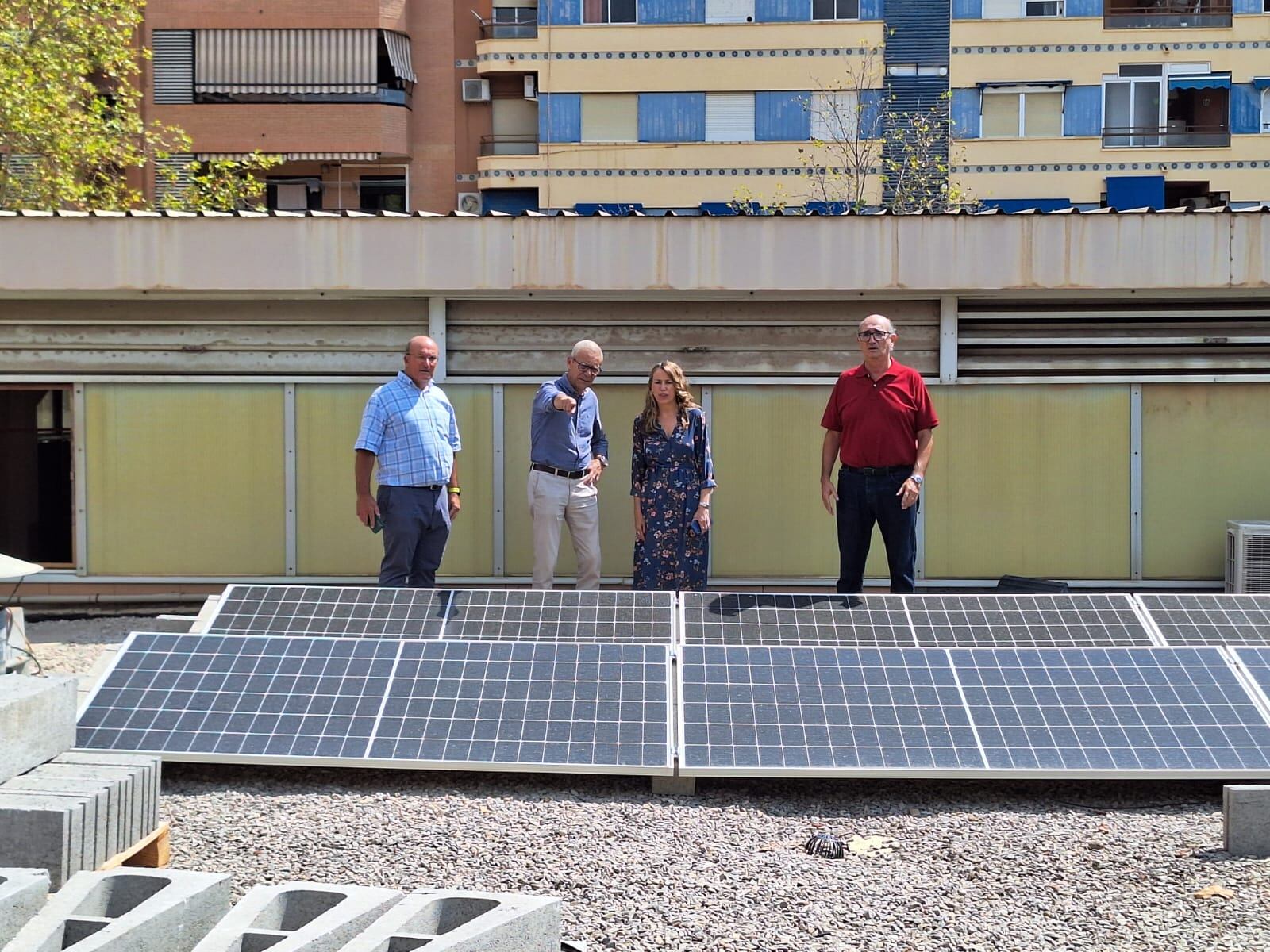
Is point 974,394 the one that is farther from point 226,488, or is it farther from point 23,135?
point 23,135

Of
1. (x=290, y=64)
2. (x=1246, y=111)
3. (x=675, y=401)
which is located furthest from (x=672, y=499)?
(x=1246, y=111)

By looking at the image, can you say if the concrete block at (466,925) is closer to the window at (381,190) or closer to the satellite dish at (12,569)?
the satellite dish at (12,569)

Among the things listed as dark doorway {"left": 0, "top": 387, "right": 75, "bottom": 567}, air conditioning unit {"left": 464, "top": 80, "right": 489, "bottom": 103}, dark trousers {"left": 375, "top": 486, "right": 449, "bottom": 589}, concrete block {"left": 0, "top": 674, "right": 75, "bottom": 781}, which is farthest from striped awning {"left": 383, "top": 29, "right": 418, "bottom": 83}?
concrete block {"left": 0, "top": 674, "right": 75, "bottom": 781}

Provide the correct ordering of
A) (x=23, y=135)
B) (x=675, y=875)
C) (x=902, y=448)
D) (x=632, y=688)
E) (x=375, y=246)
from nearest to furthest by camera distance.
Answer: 1. (x=675, y=875)
2. (x=632, y=688)
3. (x=902, y=448)
4. (x=375, y=246)
5. (x=23, y=135)

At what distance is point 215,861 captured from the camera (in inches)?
209

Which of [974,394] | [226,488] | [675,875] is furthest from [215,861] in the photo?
[974,394]

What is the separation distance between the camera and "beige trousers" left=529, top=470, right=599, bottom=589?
8.90 m

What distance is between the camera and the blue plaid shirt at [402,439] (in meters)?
8.19

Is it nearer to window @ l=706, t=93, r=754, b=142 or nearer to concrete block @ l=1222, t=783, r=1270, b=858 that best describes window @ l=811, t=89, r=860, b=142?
window @ l=706, t=93, r=754, b=142

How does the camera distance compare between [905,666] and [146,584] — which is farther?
[146,584]

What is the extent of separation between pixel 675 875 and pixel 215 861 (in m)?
1.69

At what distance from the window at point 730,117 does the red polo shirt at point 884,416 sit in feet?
91.6

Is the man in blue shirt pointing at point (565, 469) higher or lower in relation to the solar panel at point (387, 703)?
higher

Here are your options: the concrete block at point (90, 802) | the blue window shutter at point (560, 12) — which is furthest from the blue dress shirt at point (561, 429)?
the blue window shutter at point (560, 12)
